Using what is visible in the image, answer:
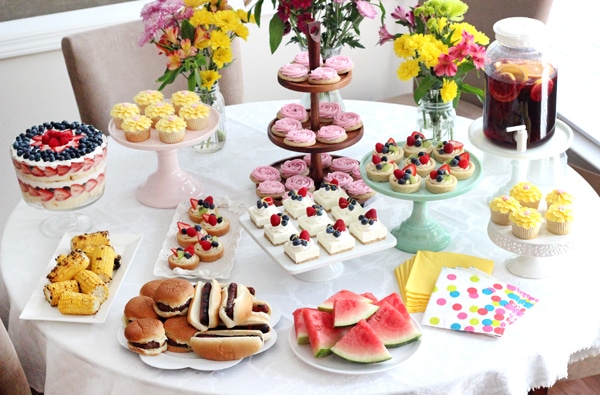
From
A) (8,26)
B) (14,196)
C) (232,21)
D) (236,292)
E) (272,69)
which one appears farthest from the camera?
(272,69)

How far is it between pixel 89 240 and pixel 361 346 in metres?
0.73

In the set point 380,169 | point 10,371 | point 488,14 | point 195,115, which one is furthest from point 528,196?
point 488,14

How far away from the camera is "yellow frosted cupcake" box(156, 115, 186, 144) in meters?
2.14

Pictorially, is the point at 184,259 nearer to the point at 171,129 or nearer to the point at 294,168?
the point at 171,129

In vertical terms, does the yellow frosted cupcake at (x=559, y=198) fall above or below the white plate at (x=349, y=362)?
above

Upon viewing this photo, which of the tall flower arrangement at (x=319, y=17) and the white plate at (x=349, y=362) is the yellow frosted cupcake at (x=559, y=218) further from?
the tall flower arrangement at (x=319, y=17)

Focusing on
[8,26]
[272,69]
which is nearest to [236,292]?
[8,26]

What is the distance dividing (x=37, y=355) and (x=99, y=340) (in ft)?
0.71

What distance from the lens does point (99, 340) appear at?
173 cm

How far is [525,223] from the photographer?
1.78 m

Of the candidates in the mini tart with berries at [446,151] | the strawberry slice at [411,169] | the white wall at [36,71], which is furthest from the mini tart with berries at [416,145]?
the white wall at [36,71]

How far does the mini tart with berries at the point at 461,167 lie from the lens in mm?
1959

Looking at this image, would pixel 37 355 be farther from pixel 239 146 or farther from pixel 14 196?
pixel 14 196

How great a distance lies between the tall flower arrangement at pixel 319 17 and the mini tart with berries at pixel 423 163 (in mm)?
367
